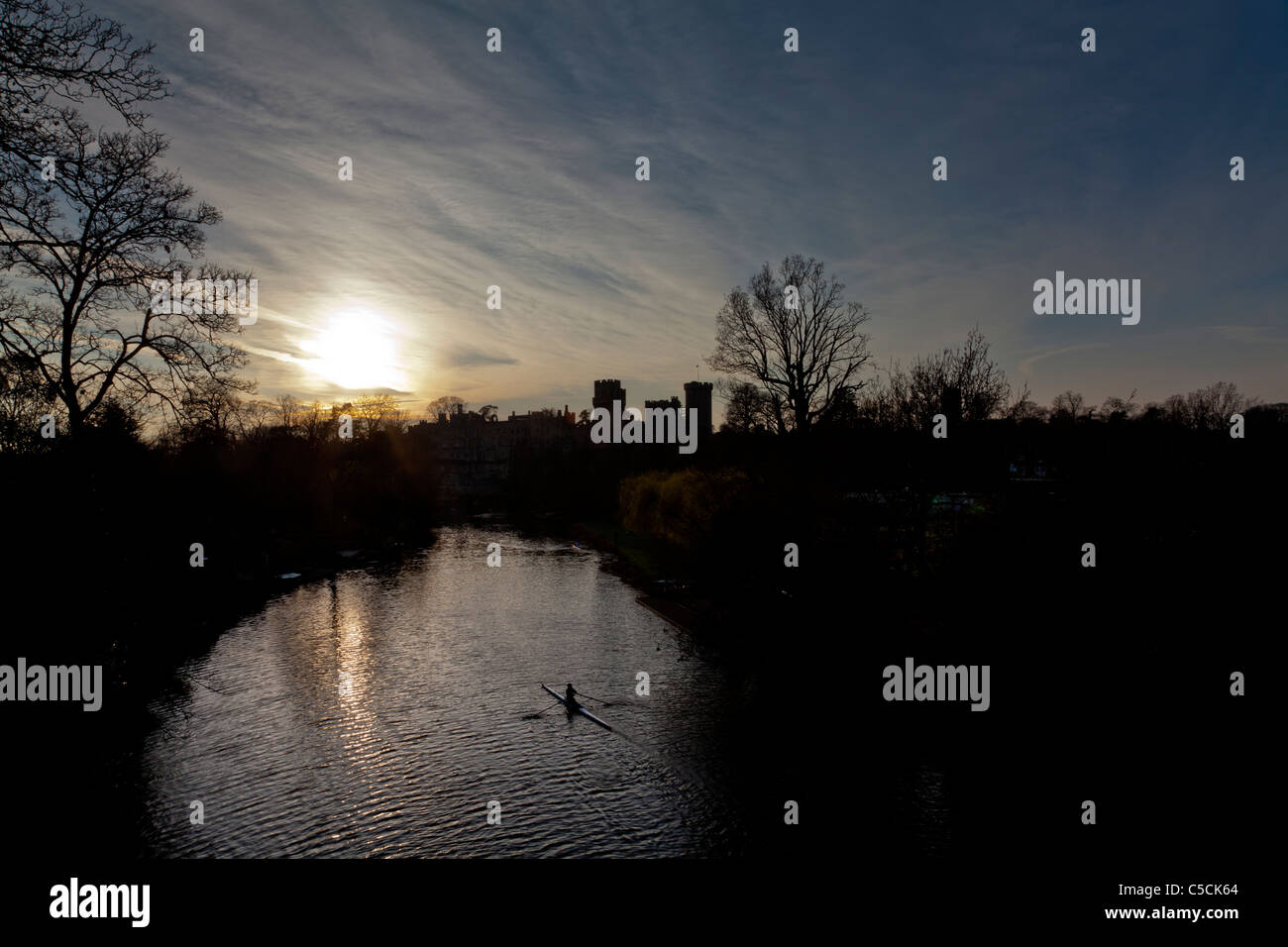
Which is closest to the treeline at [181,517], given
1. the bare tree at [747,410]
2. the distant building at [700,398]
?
the bare tree at [747,410]

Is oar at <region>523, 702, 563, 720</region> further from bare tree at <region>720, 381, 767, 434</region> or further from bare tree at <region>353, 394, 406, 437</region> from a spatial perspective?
bare tree at <region>353, 394, 406, 437</region>

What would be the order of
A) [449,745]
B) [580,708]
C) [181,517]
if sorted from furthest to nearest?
[181,517], [580,708], [449,745]

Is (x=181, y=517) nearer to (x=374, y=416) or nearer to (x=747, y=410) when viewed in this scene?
(x=747, y=410)

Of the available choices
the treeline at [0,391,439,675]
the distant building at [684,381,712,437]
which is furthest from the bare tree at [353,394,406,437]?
the distant building at [684,381,712,437]

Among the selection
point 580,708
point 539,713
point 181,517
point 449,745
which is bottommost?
point 449,745

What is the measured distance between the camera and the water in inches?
634

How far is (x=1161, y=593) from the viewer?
61.0 ft

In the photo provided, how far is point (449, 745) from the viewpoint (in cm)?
2097

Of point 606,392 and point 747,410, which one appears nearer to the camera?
point 747,410

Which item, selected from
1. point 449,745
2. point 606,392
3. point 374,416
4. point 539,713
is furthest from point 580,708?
point 606,392

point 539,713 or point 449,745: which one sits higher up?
point 539,713

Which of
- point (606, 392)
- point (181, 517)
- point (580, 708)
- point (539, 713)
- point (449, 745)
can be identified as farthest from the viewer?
point (606, 392)
